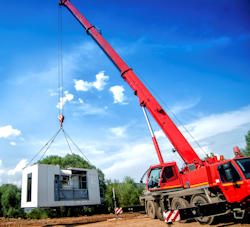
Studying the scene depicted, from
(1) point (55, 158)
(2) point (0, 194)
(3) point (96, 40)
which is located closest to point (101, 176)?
(1) point (55, 158)

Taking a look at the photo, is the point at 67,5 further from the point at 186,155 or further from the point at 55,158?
the point at 55,158

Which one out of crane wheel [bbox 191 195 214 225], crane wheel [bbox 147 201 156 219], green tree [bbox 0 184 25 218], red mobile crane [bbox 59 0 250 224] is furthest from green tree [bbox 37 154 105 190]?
crane wheel [bbox 191 195 214 225]

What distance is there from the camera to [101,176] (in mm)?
34625

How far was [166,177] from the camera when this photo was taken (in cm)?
980

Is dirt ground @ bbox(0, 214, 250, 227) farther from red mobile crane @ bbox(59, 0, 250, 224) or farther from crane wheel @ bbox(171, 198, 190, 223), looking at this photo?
crane wheel @ bbox(171, 198, 190, 223)

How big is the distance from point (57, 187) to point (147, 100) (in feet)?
24.7

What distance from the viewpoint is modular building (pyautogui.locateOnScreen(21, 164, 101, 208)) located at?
10.9 m

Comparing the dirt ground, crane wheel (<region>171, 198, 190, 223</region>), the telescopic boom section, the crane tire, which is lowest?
the dirt ground

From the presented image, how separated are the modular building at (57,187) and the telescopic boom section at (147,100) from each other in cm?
675

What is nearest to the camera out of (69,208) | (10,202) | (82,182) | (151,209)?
(151,209)

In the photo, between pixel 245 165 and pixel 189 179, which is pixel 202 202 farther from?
pixel 245 165

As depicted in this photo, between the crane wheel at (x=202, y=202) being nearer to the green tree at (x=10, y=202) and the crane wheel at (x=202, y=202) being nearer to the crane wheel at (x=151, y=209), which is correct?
the crane wheel at (x=151, y=209)

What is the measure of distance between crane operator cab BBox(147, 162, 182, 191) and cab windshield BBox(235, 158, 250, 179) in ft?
11.2

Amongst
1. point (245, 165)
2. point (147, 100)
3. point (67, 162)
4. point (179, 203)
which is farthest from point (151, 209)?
point (67, 162)
